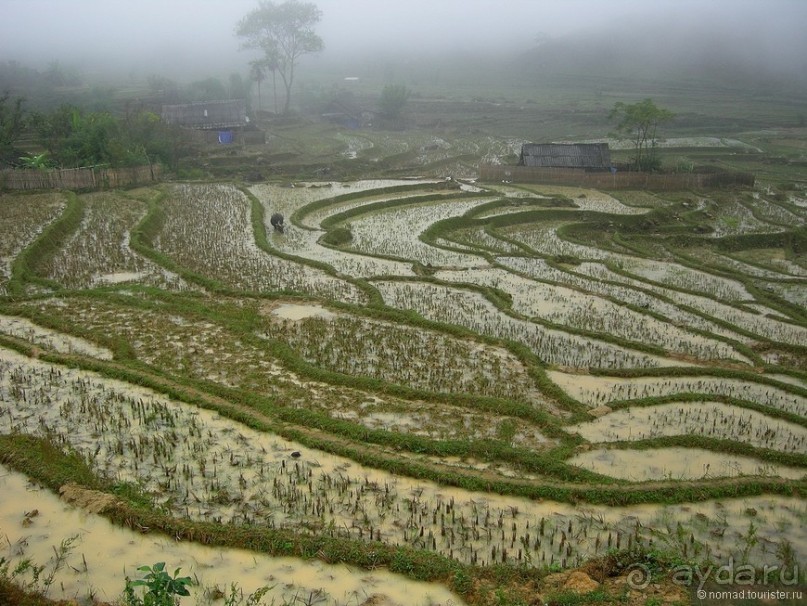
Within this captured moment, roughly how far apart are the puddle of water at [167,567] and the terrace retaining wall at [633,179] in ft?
75.6

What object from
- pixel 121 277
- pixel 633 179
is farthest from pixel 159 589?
pixel 633 179

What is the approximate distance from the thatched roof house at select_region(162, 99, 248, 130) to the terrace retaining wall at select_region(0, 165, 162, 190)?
43.2ft

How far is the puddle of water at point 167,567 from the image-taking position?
4.43m

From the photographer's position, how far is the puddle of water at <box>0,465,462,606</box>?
4426 mm

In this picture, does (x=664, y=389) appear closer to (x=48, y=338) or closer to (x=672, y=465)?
(x=672, y=465)

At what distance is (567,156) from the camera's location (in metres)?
26.2

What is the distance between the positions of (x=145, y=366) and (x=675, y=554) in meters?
6.60

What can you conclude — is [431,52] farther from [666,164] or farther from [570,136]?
[666,164]

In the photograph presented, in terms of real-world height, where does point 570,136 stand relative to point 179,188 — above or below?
above

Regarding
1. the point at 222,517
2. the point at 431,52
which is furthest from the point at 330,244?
the point at 431,52

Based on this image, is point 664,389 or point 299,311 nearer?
point 664,389

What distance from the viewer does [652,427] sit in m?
7.28

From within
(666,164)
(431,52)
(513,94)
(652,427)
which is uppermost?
(431,52)

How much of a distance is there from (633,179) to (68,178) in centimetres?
2093
